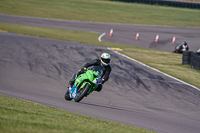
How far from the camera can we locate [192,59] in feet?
61.0

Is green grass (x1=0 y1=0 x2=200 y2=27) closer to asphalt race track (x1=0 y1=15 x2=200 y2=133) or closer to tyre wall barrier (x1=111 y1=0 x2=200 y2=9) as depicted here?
tyre wall barrier (x1=111 y1=0 x2=200 y2=9)

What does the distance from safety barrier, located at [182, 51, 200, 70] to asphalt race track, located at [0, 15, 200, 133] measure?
136 inches

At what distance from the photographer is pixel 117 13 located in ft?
160

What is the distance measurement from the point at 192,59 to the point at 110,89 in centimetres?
828

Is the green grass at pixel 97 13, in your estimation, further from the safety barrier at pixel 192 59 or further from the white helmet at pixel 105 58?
the white helmet at pixel 105 58

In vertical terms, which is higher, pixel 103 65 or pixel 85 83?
pixel 103 65

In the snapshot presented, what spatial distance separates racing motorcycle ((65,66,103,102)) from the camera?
950 centimetres

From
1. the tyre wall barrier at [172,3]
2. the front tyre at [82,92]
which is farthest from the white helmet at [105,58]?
the tyre wall barrier at [172,3]

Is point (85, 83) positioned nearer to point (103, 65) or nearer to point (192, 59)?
point (103, 65)

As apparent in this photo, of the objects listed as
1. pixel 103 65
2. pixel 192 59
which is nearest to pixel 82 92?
pixel 103 65

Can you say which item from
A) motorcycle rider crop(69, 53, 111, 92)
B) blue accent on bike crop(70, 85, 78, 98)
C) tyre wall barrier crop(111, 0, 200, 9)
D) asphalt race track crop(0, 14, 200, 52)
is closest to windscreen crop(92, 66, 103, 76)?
motorcycle rider crop(69, 53, 111, 92)

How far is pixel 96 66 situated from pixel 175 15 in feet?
150

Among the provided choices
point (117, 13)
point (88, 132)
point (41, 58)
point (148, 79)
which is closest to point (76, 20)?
Result: point (117, 13)

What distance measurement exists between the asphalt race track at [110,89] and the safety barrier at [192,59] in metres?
3.44
